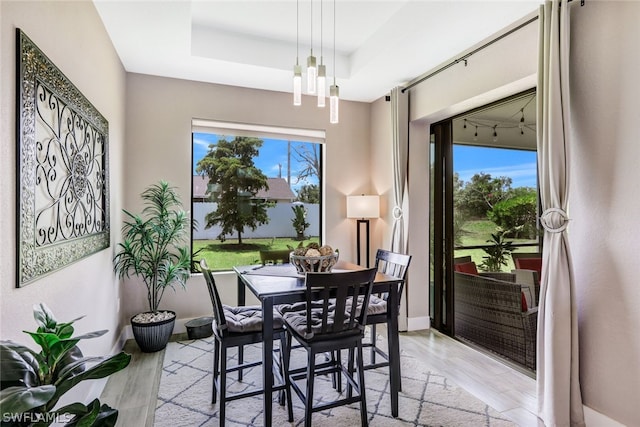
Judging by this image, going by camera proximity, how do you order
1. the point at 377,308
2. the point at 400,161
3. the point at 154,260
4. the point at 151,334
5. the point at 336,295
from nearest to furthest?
the point at 336,295, the point at 377,308, the point at 151,334, the point at 154,260, the point at 400,161

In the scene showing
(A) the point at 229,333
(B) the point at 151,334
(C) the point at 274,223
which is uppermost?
(C) the point at 274,223

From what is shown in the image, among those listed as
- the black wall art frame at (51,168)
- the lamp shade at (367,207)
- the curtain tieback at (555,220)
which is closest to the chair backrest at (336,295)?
the curtain tieback at (555,220)

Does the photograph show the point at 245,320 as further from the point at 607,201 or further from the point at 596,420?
the point at 607,201

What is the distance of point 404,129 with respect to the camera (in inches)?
150

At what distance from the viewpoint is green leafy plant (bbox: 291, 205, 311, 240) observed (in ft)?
14.5

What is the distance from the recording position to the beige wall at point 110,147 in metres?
1.33

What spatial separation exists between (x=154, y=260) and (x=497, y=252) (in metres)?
3.21

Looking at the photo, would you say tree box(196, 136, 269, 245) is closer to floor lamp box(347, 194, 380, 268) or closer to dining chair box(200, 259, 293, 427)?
floor lamp box(347, 194, 380, 268)

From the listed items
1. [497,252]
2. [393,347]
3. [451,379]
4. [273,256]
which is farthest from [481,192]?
[273,256]

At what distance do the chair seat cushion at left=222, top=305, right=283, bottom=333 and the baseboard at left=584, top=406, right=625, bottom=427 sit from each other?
198 centimetres

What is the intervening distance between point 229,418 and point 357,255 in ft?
8.00

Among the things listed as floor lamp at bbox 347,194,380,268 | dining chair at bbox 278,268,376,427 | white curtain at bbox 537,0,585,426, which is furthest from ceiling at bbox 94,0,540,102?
dining chair at bbox 278,268,376,427

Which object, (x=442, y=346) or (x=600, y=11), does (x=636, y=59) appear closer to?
(x=600, y=11)

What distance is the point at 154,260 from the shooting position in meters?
3.27
